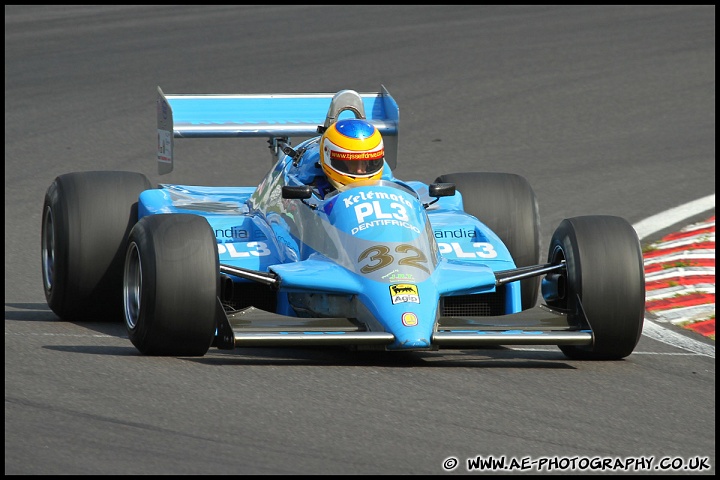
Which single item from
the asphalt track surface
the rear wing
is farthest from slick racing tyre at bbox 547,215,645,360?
the rear wing

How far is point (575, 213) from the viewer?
13.1 m

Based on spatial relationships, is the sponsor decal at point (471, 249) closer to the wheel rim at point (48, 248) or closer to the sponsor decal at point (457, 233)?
the sponsor decal at point (457, 233)

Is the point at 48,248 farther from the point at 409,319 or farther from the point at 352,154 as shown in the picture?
the point at 409,319

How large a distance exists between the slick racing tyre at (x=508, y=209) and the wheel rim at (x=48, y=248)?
2.72 meters

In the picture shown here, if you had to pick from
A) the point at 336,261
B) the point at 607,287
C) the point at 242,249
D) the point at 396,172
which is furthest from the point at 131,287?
the point at 396,172

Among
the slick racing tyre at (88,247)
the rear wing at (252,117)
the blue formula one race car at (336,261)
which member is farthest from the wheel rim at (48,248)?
the rear wing at (252,117)

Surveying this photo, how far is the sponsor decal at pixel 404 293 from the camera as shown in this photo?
754 centimetres

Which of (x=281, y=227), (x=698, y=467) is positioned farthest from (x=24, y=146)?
(x=698, y=467)

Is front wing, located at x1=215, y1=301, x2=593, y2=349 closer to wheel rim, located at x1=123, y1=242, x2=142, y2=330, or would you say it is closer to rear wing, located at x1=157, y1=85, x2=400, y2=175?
wheel rim, located at x1=123, y1=242, x2=142, y2=330

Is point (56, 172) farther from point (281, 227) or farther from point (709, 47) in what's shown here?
point (709, 47)

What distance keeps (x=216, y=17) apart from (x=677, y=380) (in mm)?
16447

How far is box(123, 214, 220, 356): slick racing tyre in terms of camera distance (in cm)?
746

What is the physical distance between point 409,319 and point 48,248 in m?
3.12

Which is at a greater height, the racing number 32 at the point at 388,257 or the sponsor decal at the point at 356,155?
the sponsor decal at the point at 356,155
